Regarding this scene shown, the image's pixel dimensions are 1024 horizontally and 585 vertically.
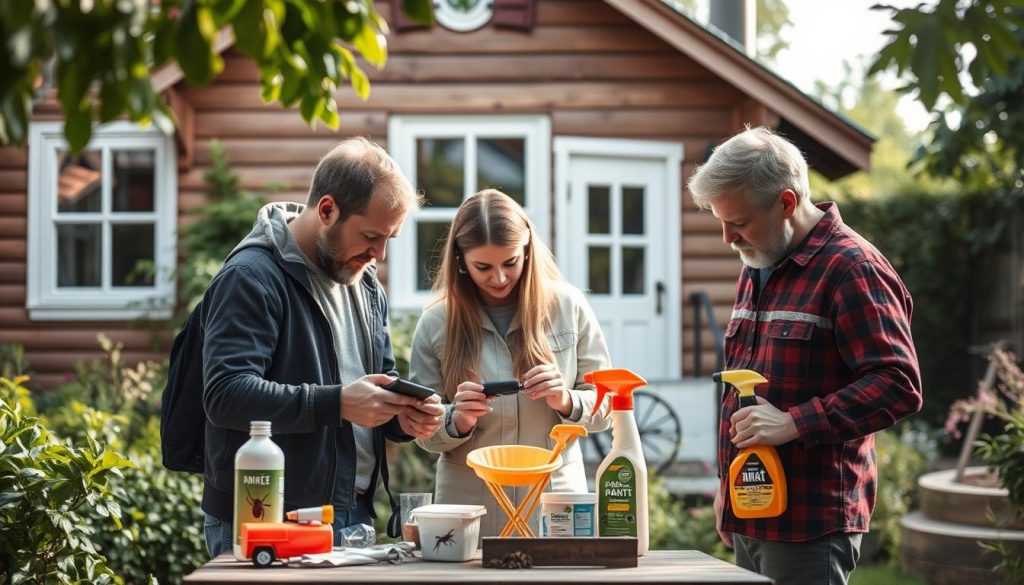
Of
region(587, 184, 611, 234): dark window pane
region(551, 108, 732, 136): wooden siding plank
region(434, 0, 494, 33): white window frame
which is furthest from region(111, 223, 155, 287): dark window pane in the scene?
region(587, 184, 611, 234): dark window pane

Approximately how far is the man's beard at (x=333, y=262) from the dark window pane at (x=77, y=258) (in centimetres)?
672

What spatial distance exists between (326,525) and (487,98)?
21.5 feet

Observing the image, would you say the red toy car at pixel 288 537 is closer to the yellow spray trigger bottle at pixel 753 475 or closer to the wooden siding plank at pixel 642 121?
the yellow spray trigger bottle at pixel 753 475

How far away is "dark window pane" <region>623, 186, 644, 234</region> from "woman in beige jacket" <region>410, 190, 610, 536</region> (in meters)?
5.62

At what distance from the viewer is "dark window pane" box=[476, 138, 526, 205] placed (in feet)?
28.9

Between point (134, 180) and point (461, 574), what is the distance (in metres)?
7.43

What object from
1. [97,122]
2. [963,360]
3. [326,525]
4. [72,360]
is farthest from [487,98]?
[97,122]

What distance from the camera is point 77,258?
9156 millimetres

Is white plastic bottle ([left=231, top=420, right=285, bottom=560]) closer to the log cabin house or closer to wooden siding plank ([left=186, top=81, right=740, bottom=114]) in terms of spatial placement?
the log cabin house

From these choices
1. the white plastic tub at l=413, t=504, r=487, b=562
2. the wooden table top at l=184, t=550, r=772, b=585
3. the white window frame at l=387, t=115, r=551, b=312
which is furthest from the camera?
the white window frame at l=387, t=115, r=551, b=312

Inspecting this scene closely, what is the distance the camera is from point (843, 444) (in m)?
2.79

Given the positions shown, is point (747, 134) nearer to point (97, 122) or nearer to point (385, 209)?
point (385, 209)

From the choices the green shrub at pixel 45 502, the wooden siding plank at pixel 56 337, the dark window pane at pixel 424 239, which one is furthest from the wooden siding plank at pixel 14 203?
the green shrub at pixel 45 502

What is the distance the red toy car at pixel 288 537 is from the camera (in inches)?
94.0
